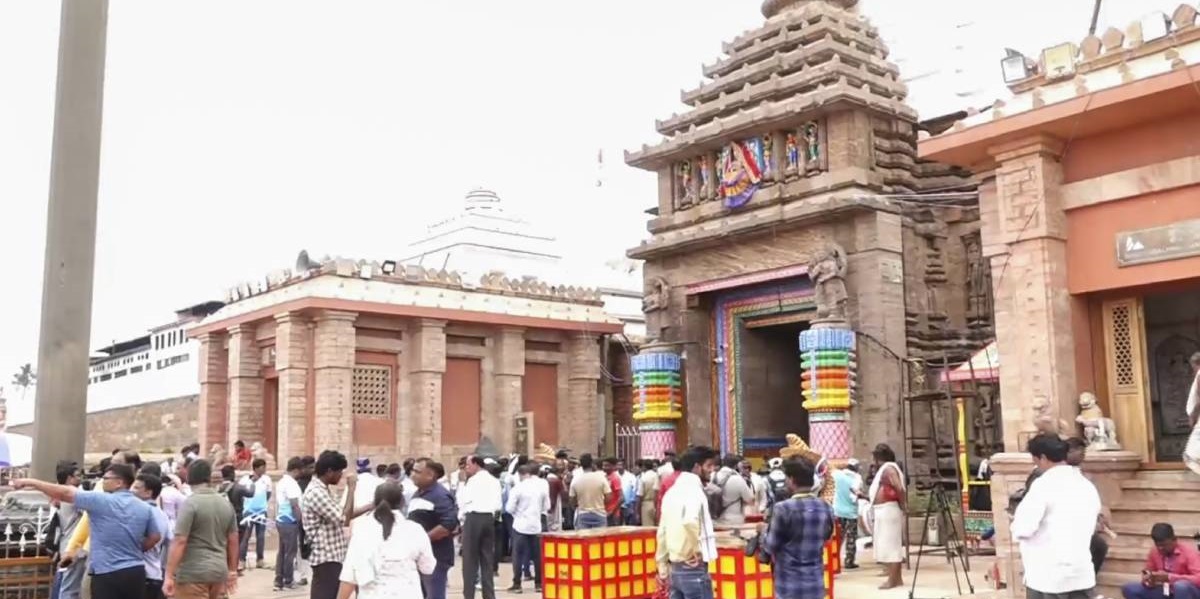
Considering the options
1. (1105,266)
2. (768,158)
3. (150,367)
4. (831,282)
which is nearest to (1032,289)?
(1105,266)

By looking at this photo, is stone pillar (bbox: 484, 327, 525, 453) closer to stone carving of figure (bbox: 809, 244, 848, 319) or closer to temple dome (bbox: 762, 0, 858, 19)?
stone carving of figure (bbox: 809, 244, 848, 319)

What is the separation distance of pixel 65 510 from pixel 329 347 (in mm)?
12962

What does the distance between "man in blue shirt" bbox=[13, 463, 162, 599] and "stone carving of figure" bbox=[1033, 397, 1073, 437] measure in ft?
26.4

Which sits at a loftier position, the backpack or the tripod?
the backpack

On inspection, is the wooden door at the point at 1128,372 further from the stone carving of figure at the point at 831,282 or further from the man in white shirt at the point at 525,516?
the stone carving of figure at the point at 831,282

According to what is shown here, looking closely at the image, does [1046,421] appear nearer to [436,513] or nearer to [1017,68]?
[1017,68]

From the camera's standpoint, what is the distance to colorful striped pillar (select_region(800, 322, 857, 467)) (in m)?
17.8

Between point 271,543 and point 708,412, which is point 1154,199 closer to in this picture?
point 708,412

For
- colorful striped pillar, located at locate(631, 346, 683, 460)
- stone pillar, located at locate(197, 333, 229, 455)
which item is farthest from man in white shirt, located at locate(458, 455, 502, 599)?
stone pillar, located at locate(197, 333, 229, 455)

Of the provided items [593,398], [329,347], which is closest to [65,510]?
[329,347]

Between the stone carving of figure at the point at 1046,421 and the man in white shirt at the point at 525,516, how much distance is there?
554cm

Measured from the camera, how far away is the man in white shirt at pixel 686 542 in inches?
309

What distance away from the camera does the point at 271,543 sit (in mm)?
19469

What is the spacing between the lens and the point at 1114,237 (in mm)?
11195
